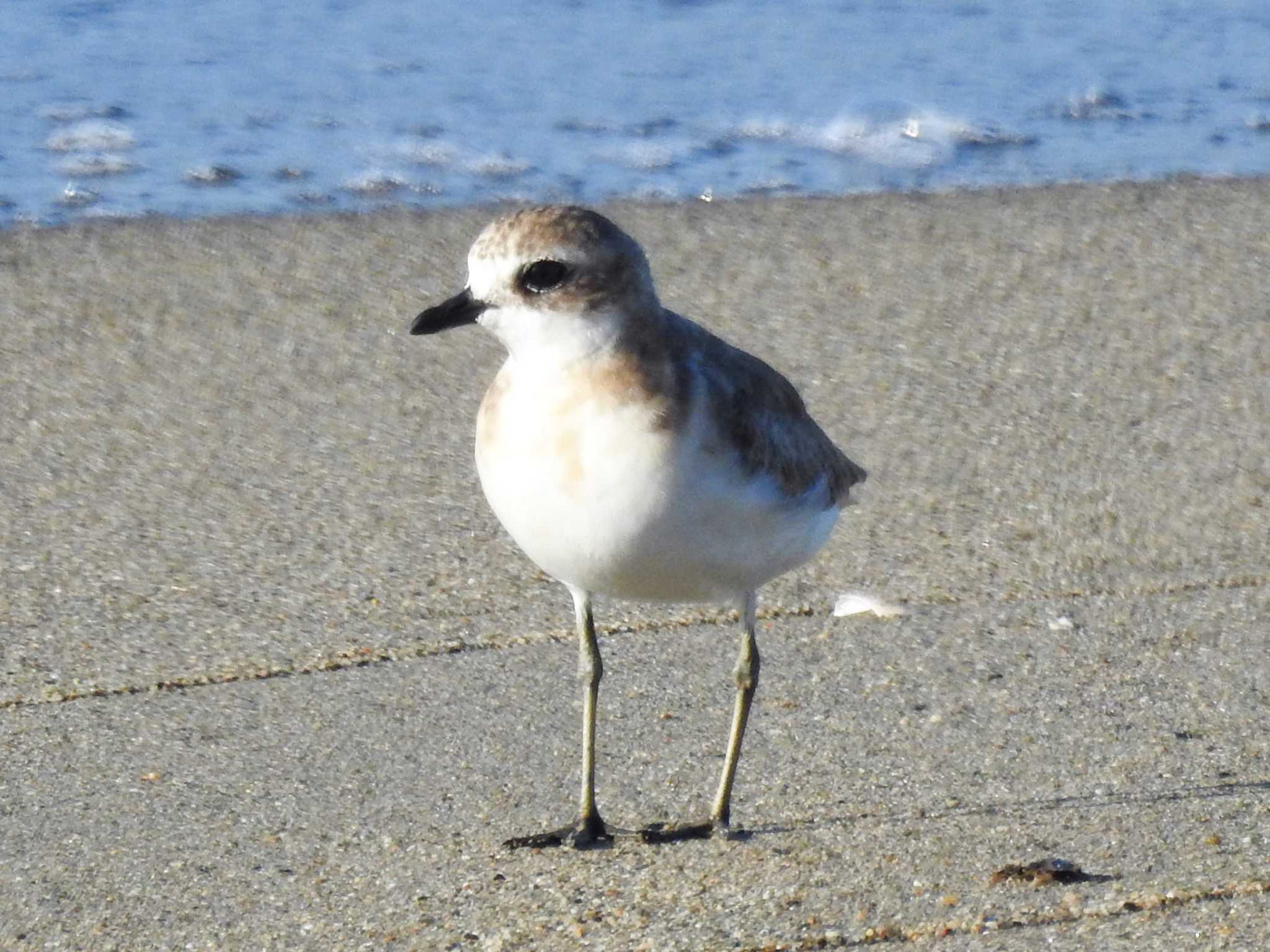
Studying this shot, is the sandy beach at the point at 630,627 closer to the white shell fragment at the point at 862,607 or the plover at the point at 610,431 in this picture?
the white shell fragment at the point at 862,607

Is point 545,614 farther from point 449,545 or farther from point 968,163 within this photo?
point 968,163

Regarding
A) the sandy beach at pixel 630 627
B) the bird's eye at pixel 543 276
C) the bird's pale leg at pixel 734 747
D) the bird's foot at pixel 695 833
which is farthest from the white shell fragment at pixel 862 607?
the bird's eye at pixel 543 276

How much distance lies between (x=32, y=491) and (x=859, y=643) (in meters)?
2.06

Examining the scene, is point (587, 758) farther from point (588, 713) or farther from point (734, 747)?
point (734, 747)

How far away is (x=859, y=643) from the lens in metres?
4.05

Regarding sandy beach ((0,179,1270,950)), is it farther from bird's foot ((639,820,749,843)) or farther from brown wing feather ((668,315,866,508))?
brown wing feather ((668,315,866,508))

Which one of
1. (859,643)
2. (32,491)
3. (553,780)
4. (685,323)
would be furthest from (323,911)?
(32,491)

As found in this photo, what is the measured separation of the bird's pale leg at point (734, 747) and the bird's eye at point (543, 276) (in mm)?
647

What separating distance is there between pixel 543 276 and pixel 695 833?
935 millimetres

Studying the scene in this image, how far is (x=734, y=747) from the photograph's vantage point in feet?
11.0

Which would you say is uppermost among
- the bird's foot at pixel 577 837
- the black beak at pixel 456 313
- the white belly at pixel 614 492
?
the black beak at pixel 456 313

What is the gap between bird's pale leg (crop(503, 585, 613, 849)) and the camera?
3252mm

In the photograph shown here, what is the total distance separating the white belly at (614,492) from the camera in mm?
2975

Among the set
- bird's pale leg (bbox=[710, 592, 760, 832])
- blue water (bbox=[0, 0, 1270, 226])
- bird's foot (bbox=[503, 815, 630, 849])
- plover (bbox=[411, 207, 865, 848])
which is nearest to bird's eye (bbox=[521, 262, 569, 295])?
plover (bbox=[411, 207, 865, 848])
